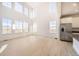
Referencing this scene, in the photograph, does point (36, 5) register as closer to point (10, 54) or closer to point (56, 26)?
point (56, 26)

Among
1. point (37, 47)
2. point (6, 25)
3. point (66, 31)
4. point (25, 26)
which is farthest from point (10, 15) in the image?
point (66, 31)

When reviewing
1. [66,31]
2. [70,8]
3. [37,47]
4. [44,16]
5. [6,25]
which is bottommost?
[37,47]

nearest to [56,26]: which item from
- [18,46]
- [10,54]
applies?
[18,46]

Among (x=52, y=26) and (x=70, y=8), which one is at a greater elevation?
(x=70, y=8)

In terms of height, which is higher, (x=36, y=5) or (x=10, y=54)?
(x=36, y=5)

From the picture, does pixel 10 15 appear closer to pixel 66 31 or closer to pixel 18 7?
pixel 18 7

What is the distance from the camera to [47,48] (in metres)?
2.08

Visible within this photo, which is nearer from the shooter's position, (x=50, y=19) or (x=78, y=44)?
(x=78, y=44)

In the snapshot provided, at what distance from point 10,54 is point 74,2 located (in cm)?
143

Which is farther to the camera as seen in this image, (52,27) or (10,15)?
(52,27)

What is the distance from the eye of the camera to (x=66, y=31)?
2.11 m

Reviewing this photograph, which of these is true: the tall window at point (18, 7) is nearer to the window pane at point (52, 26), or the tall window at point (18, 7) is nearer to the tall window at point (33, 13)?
the tall window at point (33, 13)

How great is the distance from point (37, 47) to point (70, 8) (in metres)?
0.90

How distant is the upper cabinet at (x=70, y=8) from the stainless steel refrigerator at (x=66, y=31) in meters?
0.21
